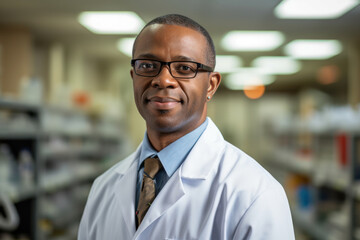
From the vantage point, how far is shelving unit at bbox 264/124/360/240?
3.40 m

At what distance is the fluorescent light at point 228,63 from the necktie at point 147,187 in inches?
262

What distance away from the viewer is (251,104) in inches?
594

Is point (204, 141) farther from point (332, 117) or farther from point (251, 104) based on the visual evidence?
point (251, 104)

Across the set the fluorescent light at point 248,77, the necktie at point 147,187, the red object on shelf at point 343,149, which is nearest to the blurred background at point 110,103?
the red object on shelf at point 343,149

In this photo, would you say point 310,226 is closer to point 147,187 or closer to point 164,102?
point 147,187

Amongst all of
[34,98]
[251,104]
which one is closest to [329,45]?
[34,98]

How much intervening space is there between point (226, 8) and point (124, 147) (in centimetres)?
361

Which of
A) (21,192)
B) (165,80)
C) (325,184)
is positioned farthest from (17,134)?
(325,184)

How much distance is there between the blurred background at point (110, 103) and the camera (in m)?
3.45

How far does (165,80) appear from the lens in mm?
1077

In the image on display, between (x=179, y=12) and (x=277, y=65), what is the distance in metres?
4.76

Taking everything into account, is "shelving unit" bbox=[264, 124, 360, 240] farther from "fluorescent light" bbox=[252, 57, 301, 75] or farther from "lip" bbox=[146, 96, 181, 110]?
"lip" bbox=[146, 96, 181, 110]

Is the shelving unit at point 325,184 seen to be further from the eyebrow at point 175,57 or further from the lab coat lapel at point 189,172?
the eyebrow at point 175,57

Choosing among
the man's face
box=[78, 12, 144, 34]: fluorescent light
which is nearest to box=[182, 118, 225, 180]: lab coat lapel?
the man's face
